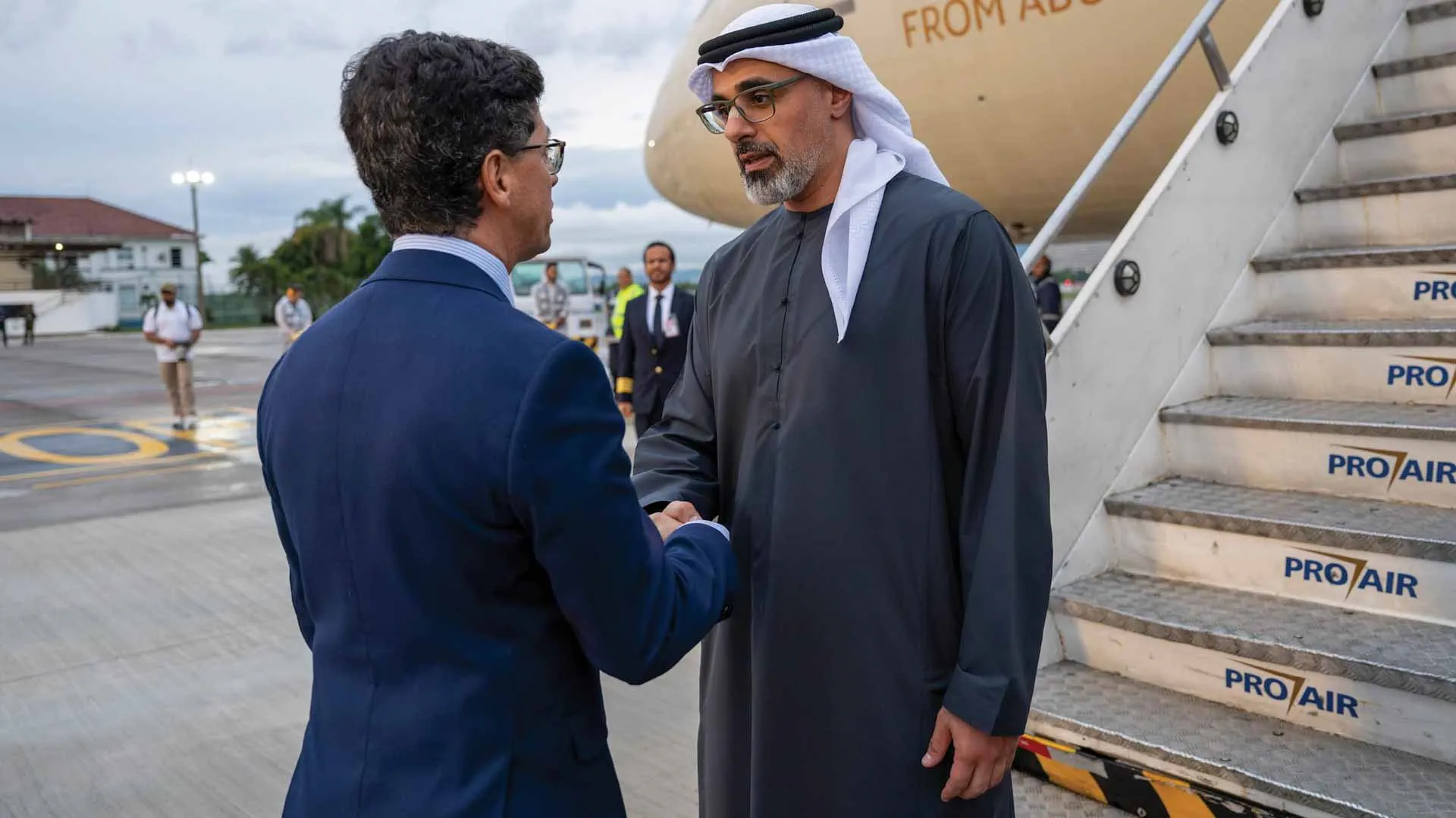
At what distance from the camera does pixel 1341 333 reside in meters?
3.30

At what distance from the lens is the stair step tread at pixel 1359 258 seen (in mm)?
3352

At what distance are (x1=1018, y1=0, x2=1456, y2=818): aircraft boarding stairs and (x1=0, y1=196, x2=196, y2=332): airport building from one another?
5481 centimetres

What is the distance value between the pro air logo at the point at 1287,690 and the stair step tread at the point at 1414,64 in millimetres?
2516

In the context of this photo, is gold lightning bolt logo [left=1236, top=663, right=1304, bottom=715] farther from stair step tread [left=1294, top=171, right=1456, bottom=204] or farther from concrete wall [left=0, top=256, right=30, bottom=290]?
concrete wall [left=0, top=256, right=30, bottom=290]

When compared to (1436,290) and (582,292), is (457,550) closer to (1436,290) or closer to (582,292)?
(1436,290)

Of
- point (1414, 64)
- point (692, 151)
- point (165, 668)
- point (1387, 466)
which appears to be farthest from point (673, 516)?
point (692, 151)

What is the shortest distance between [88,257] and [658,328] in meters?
68.5

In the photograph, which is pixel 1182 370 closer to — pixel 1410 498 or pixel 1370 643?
pixel 1410 498

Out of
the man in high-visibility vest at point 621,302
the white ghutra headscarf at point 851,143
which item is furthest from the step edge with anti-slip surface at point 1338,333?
the man in high-visibility vest at point 621,302

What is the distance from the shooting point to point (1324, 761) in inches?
96.0

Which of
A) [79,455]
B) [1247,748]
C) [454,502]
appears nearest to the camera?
[454,502]

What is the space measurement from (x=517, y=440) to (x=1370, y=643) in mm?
2171

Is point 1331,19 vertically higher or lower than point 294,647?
higher

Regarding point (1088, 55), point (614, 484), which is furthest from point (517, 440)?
point (1088, 55)
